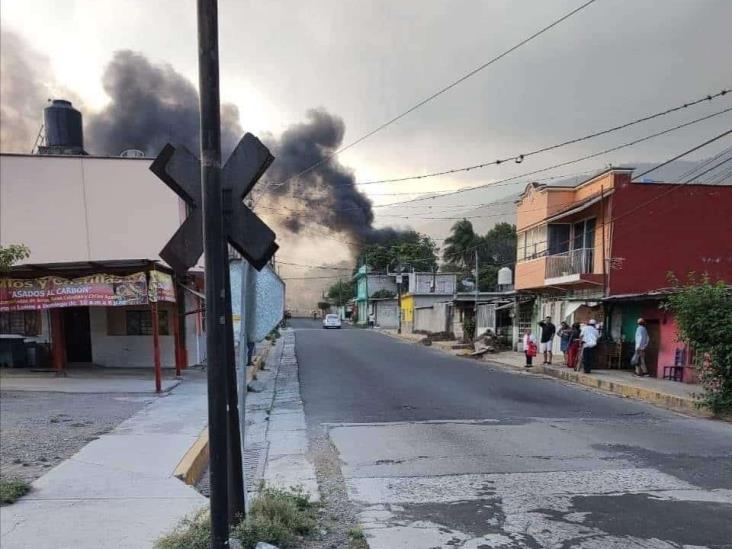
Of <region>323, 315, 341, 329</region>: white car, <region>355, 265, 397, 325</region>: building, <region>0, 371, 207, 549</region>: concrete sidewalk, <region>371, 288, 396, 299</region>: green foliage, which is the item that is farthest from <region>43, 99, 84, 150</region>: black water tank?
<region>355, 265, 397, 325</region>: building

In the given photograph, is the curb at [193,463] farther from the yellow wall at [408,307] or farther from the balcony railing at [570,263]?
the yellow wall at [408,307]

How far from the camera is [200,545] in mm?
3572

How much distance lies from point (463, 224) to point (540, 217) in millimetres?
41046

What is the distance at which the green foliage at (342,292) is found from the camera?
10041cm

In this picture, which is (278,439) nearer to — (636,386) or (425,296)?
(636,386)

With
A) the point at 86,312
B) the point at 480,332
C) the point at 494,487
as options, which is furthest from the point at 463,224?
the point at 494,487

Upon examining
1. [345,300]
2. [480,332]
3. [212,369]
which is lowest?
[345,300]

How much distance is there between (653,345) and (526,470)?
39.8ft

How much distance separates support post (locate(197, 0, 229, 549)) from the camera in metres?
3.14

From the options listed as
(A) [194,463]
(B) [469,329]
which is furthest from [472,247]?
(A) [194,463]

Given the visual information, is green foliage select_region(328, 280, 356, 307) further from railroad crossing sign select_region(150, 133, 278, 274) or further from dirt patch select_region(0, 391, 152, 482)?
railroad crossing sign select_region(150, 133, 278, 274)

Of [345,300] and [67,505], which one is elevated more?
[67,505]

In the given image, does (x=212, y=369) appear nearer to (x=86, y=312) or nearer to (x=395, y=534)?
(x=395, y=534)

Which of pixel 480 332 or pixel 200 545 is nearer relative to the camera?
pixel 200 545
